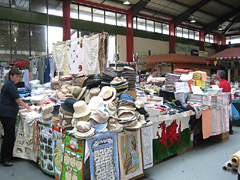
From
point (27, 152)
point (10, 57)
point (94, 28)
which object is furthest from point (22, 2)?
point (27, 152)

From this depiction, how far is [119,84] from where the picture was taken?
11.2 feet

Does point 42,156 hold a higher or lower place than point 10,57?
lower

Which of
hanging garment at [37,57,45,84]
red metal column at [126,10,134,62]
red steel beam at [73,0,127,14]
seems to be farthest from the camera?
red metal column at [126,10,134,62]

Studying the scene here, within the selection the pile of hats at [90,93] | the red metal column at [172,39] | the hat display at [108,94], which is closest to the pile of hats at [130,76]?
the hat display at [108,94]

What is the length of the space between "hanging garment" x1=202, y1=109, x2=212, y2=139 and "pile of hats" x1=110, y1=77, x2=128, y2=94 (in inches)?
79.7

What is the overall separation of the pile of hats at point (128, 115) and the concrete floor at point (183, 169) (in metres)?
0.91

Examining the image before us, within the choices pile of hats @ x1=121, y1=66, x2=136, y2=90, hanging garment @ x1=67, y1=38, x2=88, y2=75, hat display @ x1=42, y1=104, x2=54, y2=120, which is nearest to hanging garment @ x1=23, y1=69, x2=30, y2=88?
hanging garment @ x1=67, y1=38, x2=88, y2=75

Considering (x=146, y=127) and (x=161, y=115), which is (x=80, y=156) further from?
(x=161, y=115)

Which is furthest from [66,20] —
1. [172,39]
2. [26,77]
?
[172,39]

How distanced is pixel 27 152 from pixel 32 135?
437 millimetres

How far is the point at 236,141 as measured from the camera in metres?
5.11

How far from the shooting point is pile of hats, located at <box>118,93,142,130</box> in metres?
2.83

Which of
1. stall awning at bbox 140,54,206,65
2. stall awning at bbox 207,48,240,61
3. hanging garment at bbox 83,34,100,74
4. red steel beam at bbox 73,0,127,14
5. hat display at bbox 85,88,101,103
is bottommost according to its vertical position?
hat display at bbox 85,88,101,103

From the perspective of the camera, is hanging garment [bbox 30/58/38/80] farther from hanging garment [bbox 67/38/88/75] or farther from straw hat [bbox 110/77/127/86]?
straw hat [bbox 110/77/127/86]
